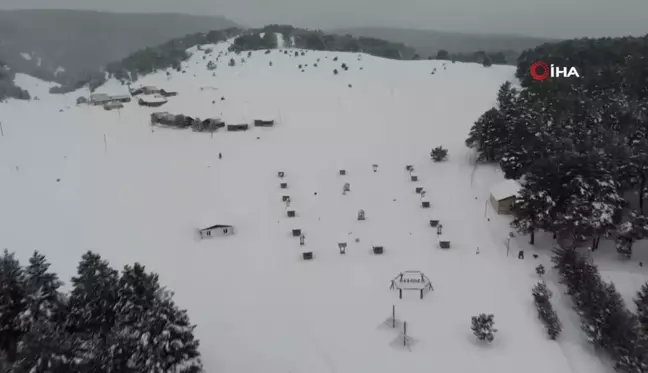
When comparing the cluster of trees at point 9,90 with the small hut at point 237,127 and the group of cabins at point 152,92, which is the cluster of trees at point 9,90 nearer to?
the group of cabins at point 152,92

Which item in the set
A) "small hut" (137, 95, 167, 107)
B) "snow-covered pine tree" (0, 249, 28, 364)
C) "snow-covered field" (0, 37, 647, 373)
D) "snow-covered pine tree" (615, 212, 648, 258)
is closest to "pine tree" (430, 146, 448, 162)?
"snow-covered field" (0, 37, 647, 373)

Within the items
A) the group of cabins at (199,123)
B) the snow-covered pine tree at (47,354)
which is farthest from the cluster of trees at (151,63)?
the snow-covered pine tree at (47,354)

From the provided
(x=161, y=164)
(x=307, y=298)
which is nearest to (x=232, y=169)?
(x=161, y=164)

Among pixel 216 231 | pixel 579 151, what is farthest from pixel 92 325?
pixel 579 151

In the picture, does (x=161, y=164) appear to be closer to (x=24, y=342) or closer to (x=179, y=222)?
(x=179, y=222)

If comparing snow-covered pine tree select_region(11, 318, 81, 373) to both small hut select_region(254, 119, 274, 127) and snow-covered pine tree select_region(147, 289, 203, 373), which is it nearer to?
snow-covered pine tree select_region(147, 289, 203, 373)
